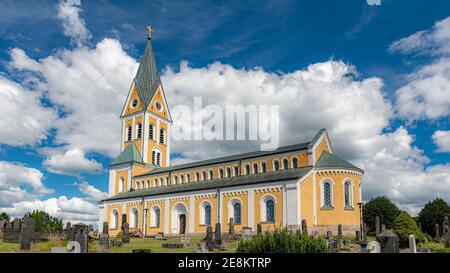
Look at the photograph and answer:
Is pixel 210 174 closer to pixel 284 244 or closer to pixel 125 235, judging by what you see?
pixel 125 235

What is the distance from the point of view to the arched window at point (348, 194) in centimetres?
3903

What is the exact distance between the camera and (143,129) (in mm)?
59938

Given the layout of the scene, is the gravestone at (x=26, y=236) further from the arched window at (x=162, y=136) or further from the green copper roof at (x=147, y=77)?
the arched window at (x=162, y=136)

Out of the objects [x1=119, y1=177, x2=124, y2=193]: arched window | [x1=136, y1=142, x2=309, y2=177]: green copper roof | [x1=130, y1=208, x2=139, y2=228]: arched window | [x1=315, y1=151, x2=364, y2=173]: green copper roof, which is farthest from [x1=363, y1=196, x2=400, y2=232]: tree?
[x1=119, y1=177, x2=124, y2=193]: arched window

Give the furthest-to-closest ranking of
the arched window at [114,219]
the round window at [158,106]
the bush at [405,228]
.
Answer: the round window at [158,106] → the arched window at [114,219] → the bush at [405,228]

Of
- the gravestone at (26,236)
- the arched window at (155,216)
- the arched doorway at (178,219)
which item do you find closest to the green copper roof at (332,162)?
the arched doorway at (178,219)

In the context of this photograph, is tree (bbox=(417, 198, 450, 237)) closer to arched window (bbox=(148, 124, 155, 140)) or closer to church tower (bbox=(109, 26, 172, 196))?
church tower (bbox=(109, 26, 172, 196))

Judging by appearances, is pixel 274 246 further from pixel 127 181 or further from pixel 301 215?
pixel 127 181

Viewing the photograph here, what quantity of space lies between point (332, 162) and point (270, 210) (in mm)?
7866

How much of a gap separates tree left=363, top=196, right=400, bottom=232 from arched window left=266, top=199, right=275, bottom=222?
102ft

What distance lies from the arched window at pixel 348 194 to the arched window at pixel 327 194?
1593 millimetres
